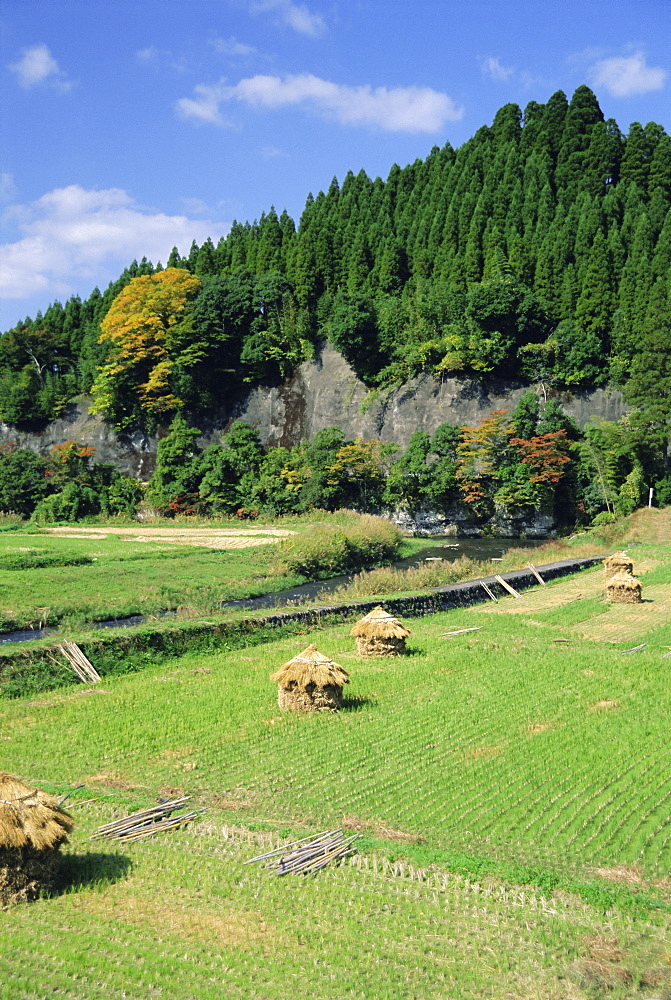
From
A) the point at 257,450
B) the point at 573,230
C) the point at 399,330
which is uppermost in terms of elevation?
the point at 573,230

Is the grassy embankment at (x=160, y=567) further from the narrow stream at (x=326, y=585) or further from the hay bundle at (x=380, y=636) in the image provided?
the hay bundle at (x=380, y=636)

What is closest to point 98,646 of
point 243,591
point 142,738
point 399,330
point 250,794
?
A: point 142,738

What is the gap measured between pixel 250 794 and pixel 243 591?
18.5 metres

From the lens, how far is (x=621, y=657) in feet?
65.2

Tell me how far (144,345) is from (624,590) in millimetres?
48611

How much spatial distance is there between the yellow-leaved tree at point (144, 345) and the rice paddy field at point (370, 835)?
161ft

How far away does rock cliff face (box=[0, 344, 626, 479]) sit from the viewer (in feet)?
188

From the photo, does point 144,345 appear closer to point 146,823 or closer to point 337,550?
point 337,550

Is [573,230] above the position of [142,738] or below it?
above

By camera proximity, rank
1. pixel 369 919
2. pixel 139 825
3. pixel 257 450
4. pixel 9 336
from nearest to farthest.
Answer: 1. pixel 369 919
2. pixel 139 825
3. pixel 257 450
4. pixel 9 336

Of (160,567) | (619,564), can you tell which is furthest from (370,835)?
(160,567)

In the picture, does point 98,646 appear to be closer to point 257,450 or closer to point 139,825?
point 139,825

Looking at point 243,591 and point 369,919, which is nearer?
point 369,919

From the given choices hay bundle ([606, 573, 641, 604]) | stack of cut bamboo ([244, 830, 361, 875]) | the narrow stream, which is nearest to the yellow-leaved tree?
the narrow stream
